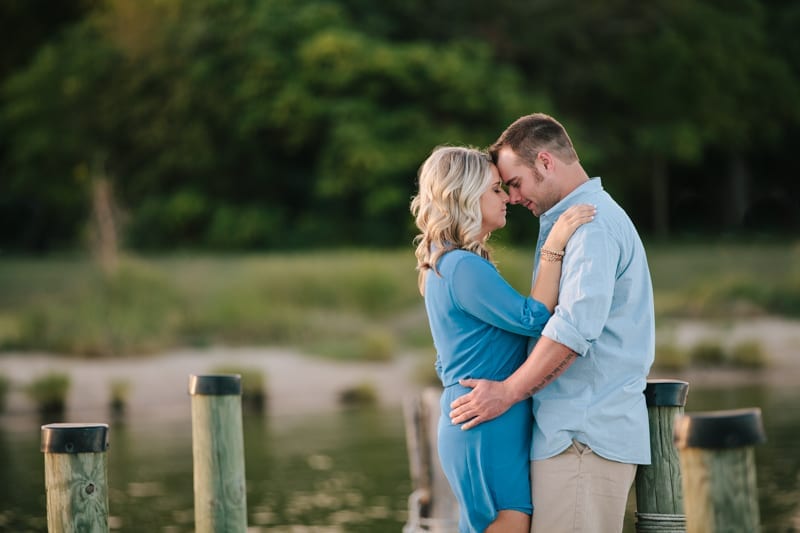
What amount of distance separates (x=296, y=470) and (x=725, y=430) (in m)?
10.6

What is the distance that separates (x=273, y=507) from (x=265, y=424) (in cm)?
551

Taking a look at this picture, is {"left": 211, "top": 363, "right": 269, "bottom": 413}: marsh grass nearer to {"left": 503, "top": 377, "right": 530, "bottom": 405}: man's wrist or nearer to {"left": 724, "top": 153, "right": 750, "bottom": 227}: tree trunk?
{"left": 503, "top": 377, "right": 530, "bottom": 405}: man's wrist

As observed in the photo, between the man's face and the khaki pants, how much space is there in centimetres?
79

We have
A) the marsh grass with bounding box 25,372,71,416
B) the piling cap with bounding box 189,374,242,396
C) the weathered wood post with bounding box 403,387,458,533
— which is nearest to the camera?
the piling cap with bounding box 189,374,242,396

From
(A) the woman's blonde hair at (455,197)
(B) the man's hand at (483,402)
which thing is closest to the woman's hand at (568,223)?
(A) the woman's blonde hair at (455,197)

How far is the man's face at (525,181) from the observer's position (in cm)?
457

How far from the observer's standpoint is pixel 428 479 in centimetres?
966

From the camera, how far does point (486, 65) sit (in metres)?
34.6

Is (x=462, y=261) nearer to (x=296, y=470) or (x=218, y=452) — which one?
(x=218, y=452)

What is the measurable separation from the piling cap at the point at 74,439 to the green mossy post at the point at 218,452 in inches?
34.3

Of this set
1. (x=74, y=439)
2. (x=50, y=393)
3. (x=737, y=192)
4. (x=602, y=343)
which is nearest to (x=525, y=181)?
(x=602, y=343)

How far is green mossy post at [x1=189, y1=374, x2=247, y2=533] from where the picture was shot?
596 cm

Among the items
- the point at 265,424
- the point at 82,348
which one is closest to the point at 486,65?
the point at 82,348

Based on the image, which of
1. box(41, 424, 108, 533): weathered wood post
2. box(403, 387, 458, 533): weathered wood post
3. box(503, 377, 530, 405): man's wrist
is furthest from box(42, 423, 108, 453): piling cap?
box(403, 387, 458, 533): weathered wood post
